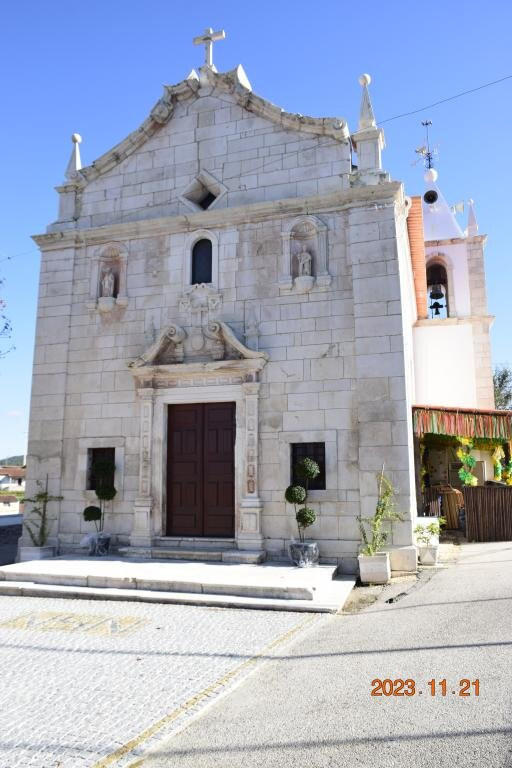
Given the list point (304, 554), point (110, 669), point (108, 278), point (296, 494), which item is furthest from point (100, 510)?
point (110, 669)

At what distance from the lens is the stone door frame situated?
10.1 meters

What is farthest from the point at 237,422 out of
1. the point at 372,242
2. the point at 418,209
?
the point at 418,209

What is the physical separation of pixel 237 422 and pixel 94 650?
5.26 m

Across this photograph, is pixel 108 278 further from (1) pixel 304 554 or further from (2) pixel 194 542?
(1) pixel 304 554

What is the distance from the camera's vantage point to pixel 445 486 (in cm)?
1586

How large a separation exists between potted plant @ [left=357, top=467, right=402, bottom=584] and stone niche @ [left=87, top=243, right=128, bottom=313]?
628 cm

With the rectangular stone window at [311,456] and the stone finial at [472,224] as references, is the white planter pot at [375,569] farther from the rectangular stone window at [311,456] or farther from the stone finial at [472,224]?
the stone finial at [472,224]

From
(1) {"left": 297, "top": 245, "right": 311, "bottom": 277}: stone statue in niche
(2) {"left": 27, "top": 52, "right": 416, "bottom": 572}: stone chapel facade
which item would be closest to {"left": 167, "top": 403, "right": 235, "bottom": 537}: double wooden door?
(2) {"left": 27, "top": 52, "right": 416, "bottom": 572}: stone chapel facade

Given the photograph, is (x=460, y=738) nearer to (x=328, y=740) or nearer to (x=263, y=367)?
(x=328, y=740)

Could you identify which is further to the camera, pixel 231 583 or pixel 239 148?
pixel 239 148

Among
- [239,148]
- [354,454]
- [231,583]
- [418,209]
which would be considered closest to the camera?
[231,583]

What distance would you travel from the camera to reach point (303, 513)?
962cm

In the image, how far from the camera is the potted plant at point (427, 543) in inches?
391

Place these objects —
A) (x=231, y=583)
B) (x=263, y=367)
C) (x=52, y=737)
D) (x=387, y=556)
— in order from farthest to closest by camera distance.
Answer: (x=263, y=367), (x=387, y=556), (x=231, y=583), (x=52, y=737)
